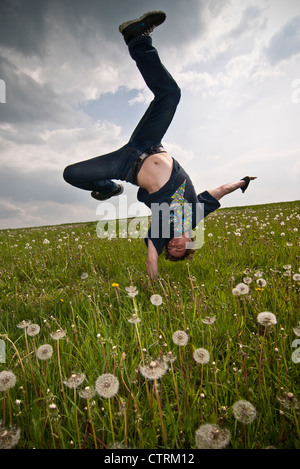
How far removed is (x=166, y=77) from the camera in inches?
183

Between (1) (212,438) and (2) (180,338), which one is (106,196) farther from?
(1) (212,438)

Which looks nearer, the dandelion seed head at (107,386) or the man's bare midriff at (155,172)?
the dandelion seed head at (107,386)

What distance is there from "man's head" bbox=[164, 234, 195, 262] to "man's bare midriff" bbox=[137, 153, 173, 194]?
1046mm

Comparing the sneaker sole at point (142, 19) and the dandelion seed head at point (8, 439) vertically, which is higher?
the sneaker sole at point (142, 19)

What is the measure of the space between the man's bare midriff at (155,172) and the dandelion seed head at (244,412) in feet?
12.8

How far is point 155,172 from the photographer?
480 centimetres

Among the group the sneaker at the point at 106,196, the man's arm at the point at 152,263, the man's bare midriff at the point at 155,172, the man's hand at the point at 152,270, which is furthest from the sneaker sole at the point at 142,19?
the man's hand at the point at 152,270

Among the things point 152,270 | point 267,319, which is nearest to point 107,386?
point 267,319

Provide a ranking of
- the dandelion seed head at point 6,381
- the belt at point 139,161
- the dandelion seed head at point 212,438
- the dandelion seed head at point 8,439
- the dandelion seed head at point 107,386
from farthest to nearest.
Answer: the belt at point 139,161, the dandelion seed head at point 6,381, the dandelion seed head at point 107,386, the dandelion seed head at point 8,439, the dandelion seed head at point 212,438

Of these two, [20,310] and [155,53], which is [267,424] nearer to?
[20,310]

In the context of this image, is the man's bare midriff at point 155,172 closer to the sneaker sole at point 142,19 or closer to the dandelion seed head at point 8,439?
the sneaker sole at point 142,19

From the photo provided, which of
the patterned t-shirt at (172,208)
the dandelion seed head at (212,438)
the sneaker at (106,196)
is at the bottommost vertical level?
the dandelion seed head at (212,438)

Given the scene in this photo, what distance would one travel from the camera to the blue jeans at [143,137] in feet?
15.3

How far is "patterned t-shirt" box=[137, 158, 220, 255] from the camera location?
4.86 metres
